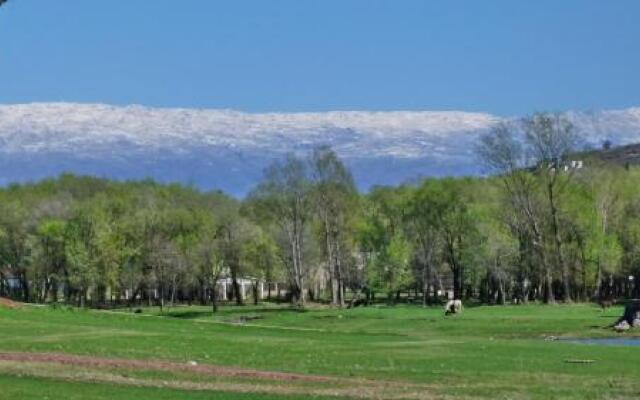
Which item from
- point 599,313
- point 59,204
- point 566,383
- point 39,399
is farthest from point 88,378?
point 59,204

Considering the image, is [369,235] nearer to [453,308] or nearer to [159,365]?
[453,308]

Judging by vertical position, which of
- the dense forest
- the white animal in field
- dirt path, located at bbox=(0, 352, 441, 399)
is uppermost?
the dense forest

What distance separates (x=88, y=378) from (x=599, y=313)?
5493 cm

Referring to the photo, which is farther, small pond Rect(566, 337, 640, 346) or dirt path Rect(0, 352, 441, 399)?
small pond Rect(566, 337, 640, 346)

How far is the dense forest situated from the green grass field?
136 feet

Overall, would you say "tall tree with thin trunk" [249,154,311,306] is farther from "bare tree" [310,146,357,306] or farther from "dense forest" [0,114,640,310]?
"bare tree" [310,146,357,306]

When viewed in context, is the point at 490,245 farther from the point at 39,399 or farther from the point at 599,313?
the point at 39,399

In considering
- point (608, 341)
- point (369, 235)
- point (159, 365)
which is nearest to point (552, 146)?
point (369, 235)

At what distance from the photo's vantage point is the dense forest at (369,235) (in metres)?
110

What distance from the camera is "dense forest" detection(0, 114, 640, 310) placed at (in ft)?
360

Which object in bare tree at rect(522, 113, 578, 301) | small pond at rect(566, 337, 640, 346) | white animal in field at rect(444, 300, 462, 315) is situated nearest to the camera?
small pond at rect(566, 337, 640, 346)

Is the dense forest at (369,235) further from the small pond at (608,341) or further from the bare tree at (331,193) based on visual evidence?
the small pond at (608,341)

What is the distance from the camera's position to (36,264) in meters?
130

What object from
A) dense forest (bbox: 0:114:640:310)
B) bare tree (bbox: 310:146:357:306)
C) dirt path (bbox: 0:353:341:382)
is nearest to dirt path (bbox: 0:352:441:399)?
dirt path (bbox: 0:353:341:382)
